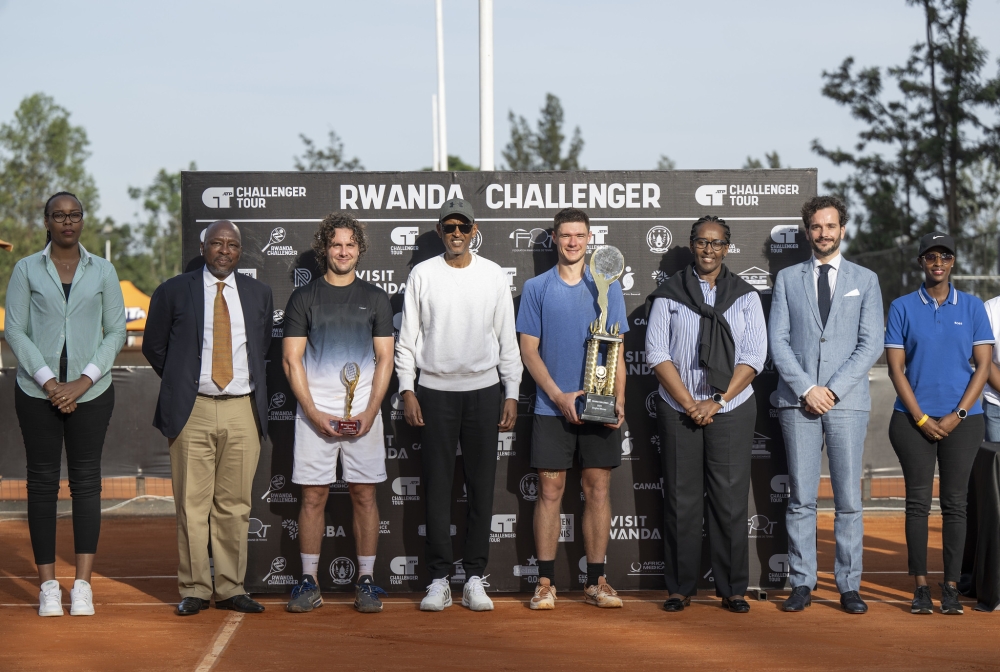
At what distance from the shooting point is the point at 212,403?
6.61m

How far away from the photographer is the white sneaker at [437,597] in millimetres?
6668

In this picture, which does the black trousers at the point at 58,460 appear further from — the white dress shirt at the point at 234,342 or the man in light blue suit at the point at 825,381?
the man in light blue suit at the point at 825,381

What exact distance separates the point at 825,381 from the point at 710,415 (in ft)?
2.44

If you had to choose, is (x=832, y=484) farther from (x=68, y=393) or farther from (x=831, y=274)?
(x=68, y=393)

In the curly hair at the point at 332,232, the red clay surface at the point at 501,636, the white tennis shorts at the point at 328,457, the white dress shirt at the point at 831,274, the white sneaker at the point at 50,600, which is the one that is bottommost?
the red clay surface at the point at 501,636

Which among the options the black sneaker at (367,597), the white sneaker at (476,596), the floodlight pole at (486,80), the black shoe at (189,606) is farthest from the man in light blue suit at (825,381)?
the floodlight pole at (486,80)

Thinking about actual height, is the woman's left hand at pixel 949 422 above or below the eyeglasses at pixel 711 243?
below

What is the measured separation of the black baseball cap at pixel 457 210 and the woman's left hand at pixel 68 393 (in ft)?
7.83

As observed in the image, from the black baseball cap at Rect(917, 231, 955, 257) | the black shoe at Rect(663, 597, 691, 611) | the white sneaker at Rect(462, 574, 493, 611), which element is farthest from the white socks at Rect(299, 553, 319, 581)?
the black baseball cap at Rect(917, 231, 955, 257)

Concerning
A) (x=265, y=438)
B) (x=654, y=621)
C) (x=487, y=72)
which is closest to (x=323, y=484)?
(x=265, y=438)

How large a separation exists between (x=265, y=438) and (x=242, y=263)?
123 centimetres

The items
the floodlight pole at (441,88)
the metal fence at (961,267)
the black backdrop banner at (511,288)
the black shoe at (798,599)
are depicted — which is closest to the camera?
the black shoe at (798,599)

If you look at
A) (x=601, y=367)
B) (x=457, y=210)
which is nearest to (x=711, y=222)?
(x=601, y=367)

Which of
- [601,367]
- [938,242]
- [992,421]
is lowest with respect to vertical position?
[992,421]
